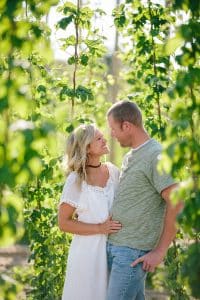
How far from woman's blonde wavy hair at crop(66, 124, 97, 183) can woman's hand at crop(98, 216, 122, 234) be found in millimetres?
298

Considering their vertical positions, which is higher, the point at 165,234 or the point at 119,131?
the point at 119,131

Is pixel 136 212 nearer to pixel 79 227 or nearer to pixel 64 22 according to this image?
pixel 79 227

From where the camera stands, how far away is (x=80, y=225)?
11.4ft

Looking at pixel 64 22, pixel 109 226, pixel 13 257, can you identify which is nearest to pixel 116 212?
pixel 109 226

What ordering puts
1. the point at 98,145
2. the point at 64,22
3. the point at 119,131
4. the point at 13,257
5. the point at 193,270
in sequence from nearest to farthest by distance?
the point at 193,270
the point at 119,131
the point at 98,145
the point at 64,22
the point at 13,257

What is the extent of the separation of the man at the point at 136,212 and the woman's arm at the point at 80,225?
0.14ft

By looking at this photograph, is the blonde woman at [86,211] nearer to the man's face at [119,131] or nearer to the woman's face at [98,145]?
the woman's face at [98,145]

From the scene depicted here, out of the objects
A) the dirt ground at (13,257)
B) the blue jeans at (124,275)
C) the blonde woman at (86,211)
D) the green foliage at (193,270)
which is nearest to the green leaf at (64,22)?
the blonde woman at (86,211)

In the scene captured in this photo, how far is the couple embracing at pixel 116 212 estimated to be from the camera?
3.29 metres

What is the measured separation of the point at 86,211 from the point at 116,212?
0.22 meters

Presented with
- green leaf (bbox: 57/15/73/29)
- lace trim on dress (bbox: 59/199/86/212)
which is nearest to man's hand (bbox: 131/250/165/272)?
lace trim on dress (bbox: 59/199/86/212)

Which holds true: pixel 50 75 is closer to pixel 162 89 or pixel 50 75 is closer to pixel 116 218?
pixel 162 89

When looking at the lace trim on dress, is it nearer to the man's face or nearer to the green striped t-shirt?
the green striped t-shirt

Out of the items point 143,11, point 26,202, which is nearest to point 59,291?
point 26,202
